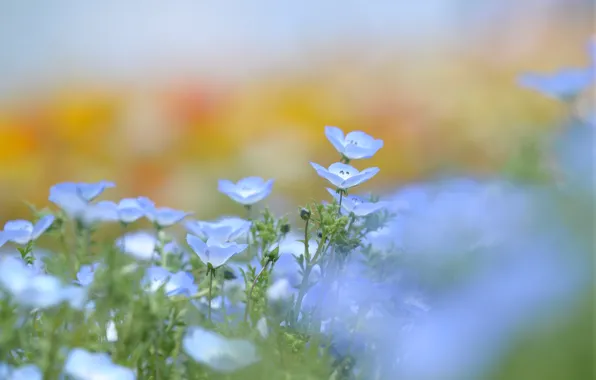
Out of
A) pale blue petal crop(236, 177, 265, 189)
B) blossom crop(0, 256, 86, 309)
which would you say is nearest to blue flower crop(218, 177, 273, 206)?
pale blue petal crop(236, 177, 265, 189)

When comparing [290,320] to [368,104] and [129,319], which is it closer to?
[129,319]

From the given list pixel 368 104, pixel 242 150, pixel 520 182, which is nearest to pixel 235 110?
pixel 242 150

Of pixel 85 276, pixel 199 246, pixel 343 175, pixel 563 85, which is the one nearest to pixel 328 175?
pixel 343 175

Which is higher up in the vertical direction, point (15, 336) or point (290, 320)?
point (290, 320)

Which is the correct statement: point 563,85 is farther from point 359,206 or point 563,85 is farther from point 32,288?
point 32,288

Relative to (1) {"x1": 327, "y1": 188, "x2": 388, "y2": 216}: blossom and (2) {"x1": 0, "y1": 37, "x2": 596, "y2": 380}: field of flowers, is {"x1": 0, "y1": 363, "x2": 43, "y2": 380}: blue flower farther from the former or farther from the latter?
(1) {"x1": 327, "y1": 188, "x2": 388, "y2": 216}: blossom

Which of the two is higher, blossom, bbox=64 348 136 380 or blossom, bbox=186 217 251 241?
blossom, bbox=186 217 251 241
